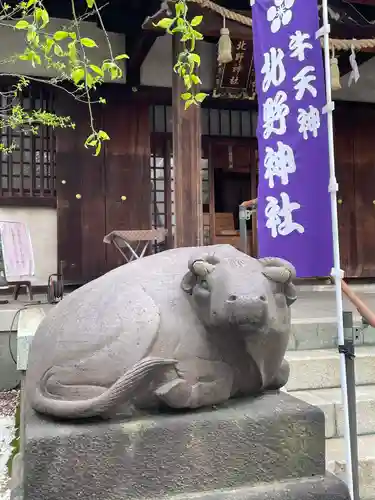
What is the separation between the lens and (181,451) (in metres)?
1.69

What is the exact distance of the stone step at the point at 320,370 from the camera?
364 centimetres

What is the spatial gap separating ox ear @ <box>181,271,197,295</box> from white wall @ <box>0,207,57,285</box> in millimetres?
6512

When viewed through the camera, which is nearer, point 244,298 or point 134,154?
point 244,298

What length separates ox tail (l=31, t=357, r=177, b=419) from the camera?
1612mm

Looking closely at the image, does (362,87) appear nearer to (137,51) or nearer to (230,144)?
(230,144)

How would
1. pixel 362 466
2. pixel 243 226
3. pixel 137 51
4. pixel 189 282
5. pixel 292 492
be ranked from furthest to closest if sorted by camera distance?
1. pixel 137 51
2. pixel 243 226
3. pixel 362 466
4. pixel 189 282
5. pixel 292 492

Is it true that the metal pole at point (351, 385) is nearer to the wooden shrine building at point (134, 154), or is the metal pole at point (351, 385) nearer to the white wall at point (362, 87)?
the wooden shrine building at point (134, 154)

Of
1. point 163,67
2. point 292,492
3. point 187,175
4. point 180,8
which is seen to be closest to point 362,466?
point 292,492

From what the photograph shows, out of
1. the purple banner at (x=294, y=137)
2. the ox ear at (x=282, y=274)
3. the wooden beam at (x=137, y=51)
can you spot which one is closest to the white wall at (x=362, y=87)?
the wooden beam at (x=137, y=51)

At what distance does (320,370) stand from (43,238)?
5.62 m

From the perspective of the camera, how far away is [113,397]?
5.29 feet

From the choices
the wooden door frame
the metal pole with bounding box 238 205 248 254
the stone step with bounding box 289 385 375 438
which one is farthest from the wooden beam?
the stone step with bounding box 289 385 375 438

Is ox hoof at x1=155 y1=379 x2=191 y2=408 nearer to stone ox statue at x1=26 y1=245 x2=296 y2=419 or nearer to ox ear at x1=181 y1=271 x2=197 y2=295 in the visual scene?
stone ox statue at x1=26 y1=245 x2=296 y2=419

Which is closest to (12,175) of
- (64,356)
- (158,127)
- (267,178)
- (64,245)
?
(64,245)
